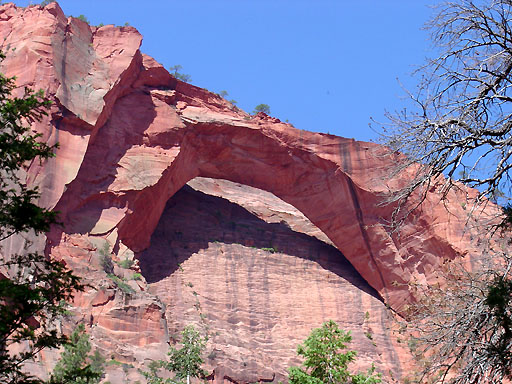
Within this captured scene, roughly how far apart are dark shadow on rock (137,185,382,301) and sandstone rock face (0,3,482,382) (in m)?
0.08

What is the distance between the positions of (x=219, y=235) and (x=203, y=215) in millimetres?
1629

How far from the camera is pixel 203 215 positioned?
42000 millimetres

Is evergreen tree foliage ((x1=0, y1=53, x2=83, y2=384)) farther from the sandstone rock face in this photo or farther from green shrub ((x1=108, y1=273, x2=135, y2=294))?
green shrub ((x1=108, y1=273, x2=135, y2=294))

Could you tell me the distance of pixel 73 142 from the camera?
32625mm

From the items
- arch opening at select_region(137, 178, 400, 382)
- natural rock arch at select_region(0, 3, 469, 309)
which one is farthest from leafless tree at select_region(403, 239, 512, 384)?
arch opening at select_region(137, 178, 400, 382)

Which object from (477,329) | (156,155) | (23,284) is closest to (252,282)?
(156,155)

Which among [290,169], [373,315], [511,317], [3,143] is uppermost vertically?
[290,169]

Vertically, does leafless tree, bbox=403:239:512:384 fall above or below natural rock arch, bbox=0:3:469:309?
below

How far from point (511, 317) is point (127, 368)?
73.3 feet

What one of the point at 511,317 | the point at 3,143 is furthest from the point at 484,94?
the point at 3,143

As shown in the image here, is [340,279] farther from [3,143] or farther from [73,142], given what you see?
[3,143]

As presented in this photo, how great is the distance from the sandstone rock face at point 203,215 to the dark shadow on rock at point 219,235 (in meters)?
0.08

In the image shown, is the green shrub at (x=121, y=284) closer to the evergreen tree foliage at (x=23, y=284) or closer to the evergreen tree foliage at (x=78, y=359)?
the evergreen tree foliage at (x=78, y=359)

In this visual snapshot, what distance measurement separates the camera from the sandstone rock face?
1280 inches
